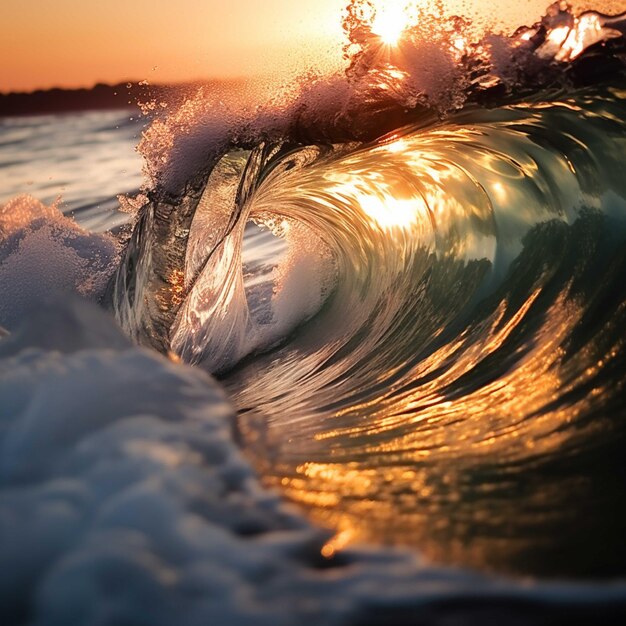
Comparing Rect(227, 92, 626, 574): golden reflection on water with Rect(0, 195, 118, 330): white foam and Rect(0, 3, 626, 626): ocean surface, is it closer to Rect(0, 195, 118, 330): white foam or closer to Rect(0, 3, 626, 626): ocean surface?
Rect(0, 3, 626, 626): ocean surface

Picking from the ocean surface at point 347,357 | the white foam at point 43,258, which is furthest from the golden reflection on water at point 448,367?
the white foam at point 43,258

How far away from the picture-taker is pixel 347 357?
13.1ft

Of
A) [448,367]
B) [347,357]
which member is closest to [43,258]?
[347,357]

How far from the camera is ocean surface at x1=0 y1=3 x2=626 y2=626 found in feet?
4.42

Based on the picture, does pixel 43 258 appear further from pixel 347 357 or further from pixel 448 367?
pixel 448 367

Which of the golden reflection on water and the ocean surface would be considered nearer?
the ocean surface

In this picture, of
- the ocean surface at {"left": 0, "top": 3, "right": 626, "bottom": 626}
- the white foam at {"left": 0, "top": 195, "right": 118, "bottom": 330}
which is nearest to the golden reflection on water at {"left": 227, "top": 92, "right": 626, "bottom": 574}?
the ocean surface at {"left": 0, "top": 3, "right": 626, "bottom": 626}

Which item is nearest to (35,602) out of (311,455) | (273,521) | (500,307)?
(273,521)

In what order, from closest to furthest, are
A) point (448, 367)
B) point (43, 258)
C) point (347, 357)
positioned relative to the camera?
point (448, 367) < point (347, 357) < point (43, 258)

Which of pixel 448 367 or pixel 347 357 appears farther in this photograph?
pixel 347 357

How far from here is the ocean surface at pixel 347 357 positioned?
1.35 m

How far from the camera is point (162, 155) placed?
15.2 ft

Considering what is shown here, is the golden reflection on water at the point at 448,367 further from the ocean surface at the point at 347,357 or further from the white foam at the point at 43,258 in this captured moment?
the white foam at the point at 43,258

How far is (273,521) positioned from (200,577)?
0.74 feet
